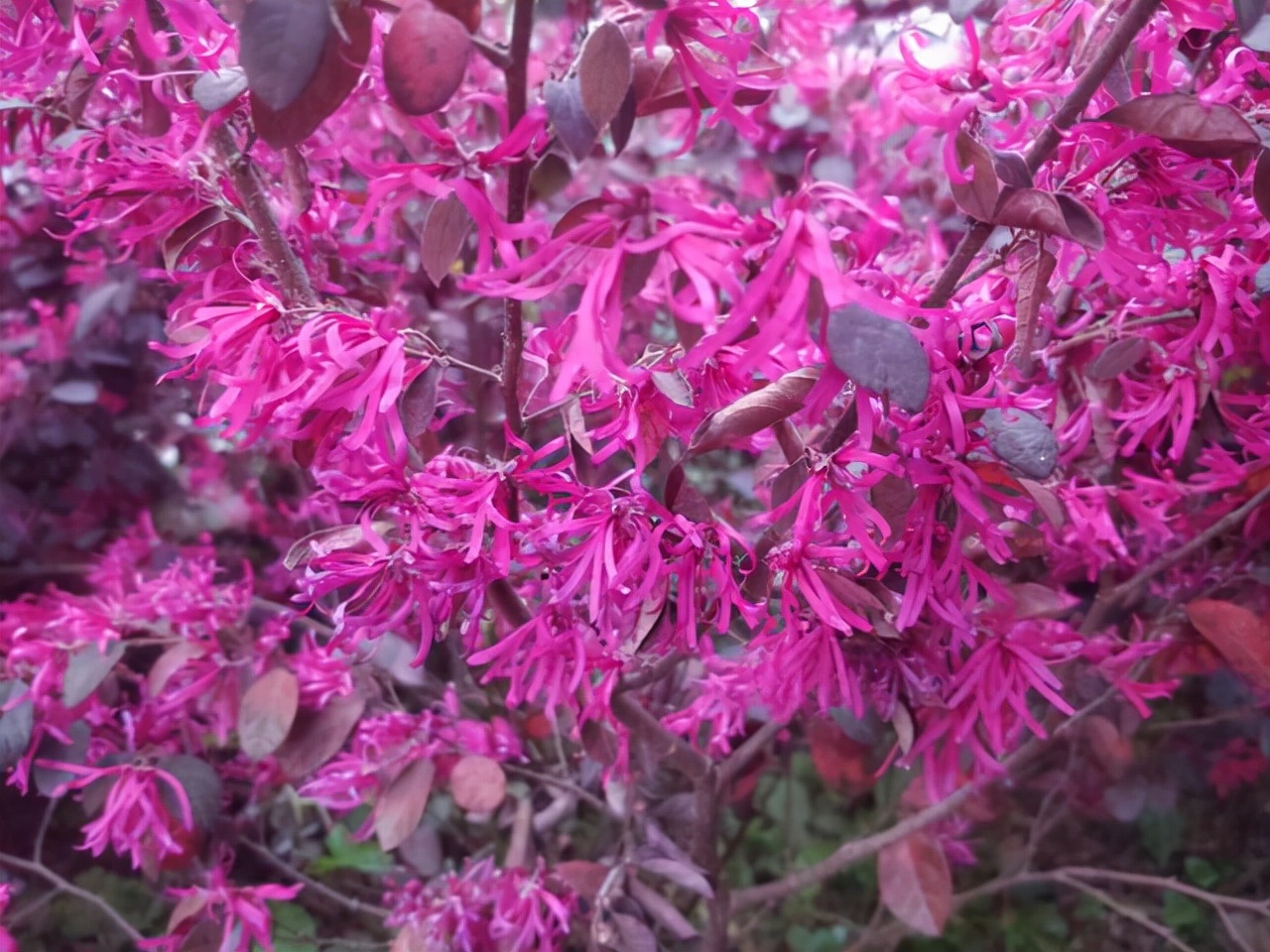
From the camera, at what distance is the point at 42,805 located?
0.82 m

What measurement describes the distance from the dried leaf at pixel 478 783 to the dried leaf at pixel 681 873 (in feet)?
0.41

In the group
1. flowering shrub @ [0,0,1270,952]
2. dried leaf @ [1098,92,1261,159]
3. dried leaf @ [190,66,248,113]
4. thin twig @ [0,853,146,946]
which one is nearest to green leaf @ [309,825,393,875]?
flowering shrub @ [0,0,1270,952]

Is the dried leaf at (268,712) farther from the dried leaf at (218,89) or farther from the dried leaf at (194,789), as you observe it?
the dried leaf at (218,89)

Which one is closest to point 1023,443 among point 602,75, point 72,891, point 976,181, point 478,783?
point 976,181

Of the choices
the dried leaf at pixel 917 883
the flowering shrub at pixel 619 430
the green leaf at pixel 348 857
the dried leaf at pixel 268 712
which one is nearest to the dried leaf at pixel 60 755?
the flowering shrub at pixel 619 430

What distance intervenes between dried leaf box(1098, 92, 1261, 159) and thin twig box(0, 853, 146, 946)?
0.93 metres

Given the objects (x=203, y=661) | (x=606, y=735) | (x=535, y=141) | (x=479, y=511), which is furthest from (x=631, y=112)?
(x=203, y=661)

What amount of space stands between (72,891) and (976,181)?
0.94m

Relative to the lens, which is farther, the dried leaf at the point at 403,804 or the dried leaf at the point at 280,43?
the dried leaf at the point at 403,804

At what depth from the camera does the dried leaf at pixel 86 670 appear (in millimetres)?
678

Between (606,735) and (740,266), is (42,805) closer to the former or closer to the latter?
(606,735)

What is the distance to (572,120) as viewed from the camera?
0.33m

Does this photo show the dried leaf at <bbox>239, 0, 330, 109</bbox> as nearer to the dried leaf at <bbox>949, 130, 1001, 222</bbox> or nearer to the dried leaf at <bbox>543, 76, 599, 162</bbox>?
the dried leaf at <bbox>543, 76, 599, 162</bbox>

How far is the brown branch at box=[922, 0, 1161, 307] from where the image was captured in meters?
0.36
